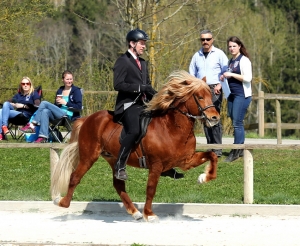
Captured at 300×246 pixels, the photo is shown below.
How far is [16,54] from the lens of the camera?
21203mm

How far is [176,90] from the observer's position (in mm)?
9305

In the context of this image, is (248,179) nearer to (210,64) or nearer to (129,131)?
(129,131)

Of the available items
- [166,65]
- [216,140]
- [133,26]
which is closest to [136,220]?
[216,140]

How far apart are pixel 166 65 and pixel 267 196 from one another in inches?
433

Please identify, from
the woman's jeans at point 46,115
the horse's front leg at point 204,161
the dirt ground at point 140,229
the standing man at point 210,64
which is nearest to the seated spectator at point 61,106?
the woman's jeans at point 46,115

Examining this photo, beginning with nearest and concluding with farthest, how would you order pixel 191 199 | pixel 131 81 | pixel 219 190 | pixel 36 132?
pixel 131 81
pixel 191 199
pixel 219 190
pixel 36 132

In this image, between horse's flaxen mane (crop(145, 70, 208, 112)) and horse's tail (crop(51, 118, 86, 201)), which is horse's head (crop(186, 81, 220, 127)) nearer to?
horse's flaxen mane (crop(145, 70, 208, 112))

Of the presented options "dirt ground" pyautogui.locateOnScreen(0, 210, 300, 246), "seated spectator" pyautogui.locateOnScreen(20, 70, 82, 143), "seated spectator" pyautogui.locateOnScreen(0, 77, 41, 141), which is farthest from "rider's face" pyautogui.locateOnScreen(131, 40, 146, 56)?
"seated spectator" pyautogui.locateOnScreen(0, 77, 41, 141)

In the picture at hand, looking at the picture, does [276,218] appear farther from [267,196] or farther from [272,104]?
[272,104]

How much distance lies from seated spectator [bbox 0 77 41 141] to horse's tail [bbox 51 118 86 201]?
17.5 feet

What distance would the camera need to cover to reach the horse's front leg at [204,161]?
931cm

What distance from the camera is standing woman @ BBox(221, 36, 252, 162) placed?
12.4 m


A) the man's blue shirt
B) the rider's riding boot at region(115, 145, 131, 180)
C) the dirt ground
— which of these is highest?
the man's blue shirt

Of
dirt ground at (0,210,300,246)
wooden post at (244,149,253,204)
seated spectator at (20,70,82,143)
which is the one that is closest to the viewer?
dirt ground at (0,210,300,246)
